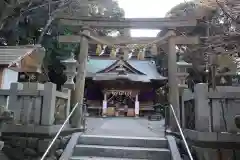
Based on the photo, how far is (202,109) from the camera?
232 inches

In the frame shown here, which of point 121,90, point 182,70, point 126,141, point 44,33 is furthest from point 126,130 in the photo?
point 121,90

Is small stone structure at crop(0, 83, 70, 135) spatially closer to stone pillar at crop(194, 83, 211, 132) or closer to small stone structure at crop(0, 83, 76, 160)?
small stone structure at crop(0, 83, 76, 160)

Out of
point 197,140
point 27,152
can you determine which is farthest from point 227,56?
point 27,152

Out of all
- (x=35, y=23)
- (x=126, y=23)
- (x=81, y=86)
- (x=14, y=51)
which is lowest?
(x=81, y=86)

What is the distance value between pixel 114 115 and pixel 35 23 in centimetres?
969

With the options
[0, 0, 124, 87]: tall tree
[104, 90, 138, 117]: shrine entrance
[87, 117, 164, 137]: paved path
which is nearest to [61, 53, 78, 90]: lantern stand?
[87, 117, 164, 137]: paved path

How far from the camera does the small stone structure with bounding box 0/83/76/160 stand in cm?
649

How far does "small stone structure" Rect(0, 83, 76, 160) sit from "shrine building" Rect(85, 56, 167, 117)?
14.4m

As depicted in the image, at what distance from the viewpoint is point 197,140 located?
5.64 meters

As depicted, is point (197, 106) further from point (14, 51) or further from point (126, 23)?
point (14, 51)

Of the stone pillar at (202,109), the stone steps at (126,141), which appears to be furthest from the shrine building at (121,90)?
the stone pillar at (202,109)

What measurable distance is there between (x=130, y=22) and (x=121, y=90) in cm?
1293

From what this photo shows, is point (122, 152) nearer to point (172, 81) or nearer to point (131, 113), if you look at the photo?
point (172, 81)

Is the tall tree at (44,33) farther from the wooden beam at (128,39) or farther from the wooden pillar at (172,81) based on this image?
the wooden pillar at (172,81)
